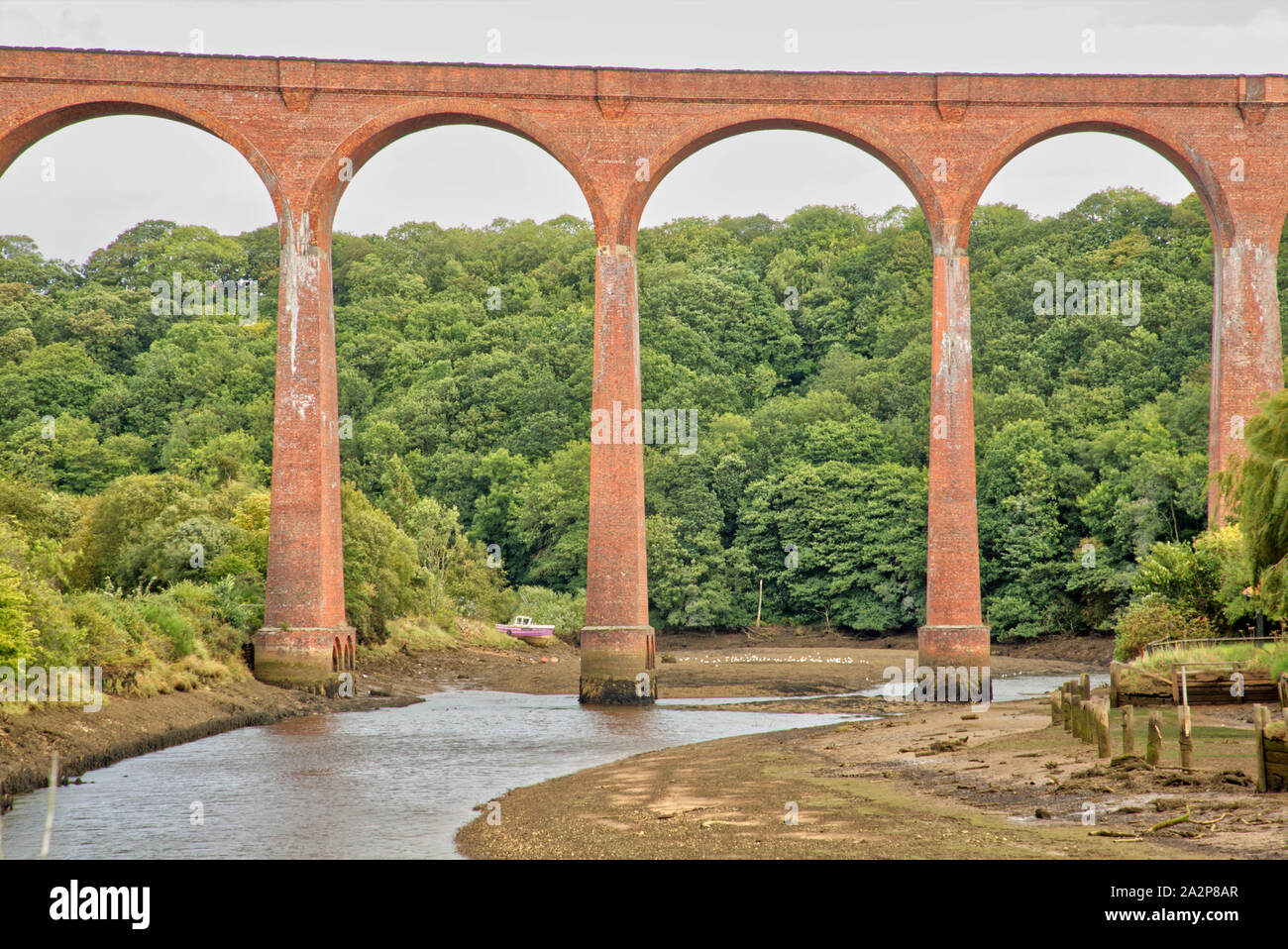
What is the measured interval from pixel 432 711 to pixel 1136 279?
133 feet

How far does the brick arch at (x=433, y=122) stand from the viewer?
1099 inches

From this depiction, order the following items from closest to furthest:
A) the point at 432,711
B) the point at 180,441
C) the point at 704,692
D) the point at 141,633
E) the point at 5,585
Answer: the point at 5,585
the point at 141,633
the point at 432,711
the point at 704,692
the point at 180,441

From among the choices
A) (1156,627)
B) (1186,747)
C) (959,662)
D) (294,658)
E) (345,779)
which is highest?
(1156,627)

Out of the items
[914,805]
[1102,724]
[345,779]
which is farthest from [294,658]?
[1102,724]

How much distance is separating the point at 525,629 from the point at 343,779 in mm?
31565

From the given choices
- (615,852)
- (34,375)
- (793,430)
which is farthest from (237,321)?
(615,852)

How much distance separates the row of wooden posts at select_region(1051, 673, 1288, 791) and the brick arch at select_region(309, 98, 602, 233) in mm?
14787

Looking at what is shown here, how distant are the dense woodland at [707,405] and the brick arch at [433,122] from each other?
9579 mm

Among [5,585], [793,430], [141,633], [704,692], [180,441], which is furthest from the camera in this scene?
[793,430]

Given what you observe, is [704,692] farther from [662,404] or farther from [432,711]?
[662,404]

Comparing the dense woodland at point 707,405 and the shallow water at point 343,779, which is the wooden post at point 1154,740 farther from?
the dense woodland at point 707,405

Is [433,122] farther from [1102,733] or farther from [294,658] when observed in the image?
[1102,733]

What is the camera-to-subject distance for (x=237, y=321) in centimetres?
6519

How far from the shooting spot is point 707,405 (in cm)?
6362
